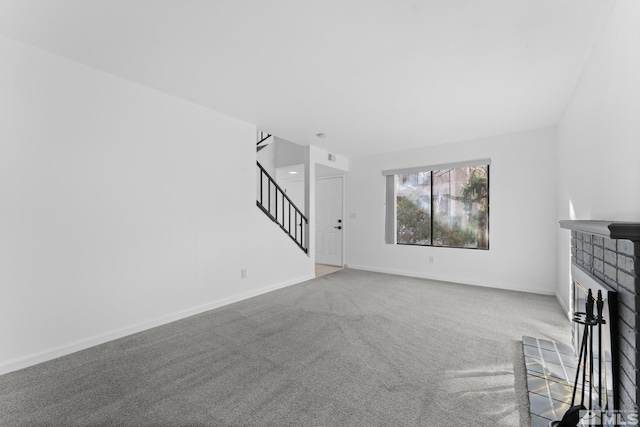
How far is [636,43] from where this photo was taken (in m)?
1.45

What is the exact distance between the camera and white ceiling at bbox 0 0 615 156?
1.84 meters

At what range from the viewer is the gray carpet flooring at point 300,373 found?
166 centimetres

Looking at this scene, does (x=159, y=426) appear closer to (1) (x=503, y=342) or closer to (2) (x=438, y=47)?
(1) (x=503, y=342)

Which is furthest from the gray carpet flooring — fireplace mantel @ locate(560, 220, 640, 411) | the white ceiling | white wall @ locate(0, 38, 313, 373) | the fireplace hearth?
the white ceiling

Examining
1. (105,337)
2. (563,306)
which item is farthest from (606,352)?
(105,337)

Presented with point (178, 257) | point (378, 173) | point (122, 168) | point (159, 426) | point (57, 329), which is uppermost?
point (378, 173)

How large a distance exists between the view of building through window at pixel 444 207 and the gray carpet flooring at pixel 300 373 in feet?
5.91

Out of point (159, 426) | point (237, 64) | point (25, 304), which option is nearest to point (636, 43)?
point (237, 64)

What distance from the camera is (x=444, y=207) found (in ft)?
17.5

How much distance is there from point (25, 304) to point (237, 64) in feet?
8.23

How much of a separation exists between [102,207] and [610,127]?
12.8 ft

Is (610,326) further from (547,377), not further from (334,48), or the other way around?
(334,48)

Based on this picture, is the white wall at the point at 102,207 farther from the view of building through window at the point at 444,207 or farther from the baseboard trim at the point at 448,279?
the view of building through window at the point at 444,207

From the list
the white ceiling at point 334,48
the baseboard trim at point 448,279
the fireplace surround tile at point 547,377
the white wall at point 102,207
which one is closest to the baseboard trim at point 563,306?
the baseboard trim at point 448,279
